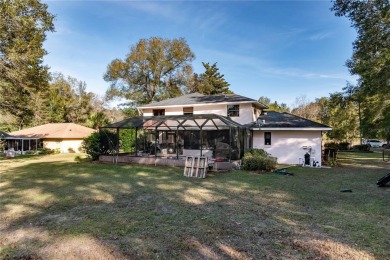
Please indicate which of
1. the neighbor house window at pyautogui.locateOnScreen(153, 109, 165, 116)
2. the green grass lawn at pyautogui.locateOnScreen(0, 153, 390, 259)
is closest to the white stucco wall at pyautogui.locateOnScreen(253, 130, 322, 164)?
the green grass lawn at pyautogui.locateOnScreen(0, 153, 390, 259)

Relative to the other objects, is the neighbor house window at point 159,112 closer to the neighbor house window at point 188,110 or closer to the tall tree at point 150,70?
the neighbor house window at point 188,110

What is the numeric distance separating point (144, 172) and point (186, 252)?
30.6 ft

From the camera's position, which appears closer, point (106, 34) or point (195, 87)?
point (106, 34)

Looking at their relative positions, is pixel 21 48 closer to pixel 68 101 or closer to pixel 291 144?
pixel 291 144

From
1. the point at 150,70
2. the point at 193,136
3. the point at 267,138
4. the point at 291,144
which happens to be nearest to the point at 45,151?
the point at 150,70

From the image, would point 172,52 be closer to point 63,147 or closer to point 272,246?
point 63,147

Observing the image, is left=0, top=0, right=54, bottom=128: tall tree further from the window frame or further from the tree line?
the window frame

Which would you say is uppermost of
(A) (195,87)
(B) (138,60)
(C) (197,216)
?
(B) (138,60)

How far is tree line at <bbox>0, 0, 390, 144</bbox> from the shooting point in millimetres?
13781

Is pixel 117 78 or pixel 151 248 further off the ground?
pixel 117 78

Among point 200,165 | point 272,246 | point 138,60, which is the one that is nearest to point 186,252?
point 272,246

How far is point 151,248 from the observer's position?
14.1 ft

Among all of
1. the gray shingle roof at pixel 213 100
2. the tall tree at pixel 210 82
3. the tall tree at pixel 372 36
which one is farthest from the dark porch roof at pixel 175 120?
the tall tree at pixel 210 82

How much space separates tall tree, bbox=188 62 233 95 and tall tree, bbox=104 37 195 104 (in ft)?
11.0
